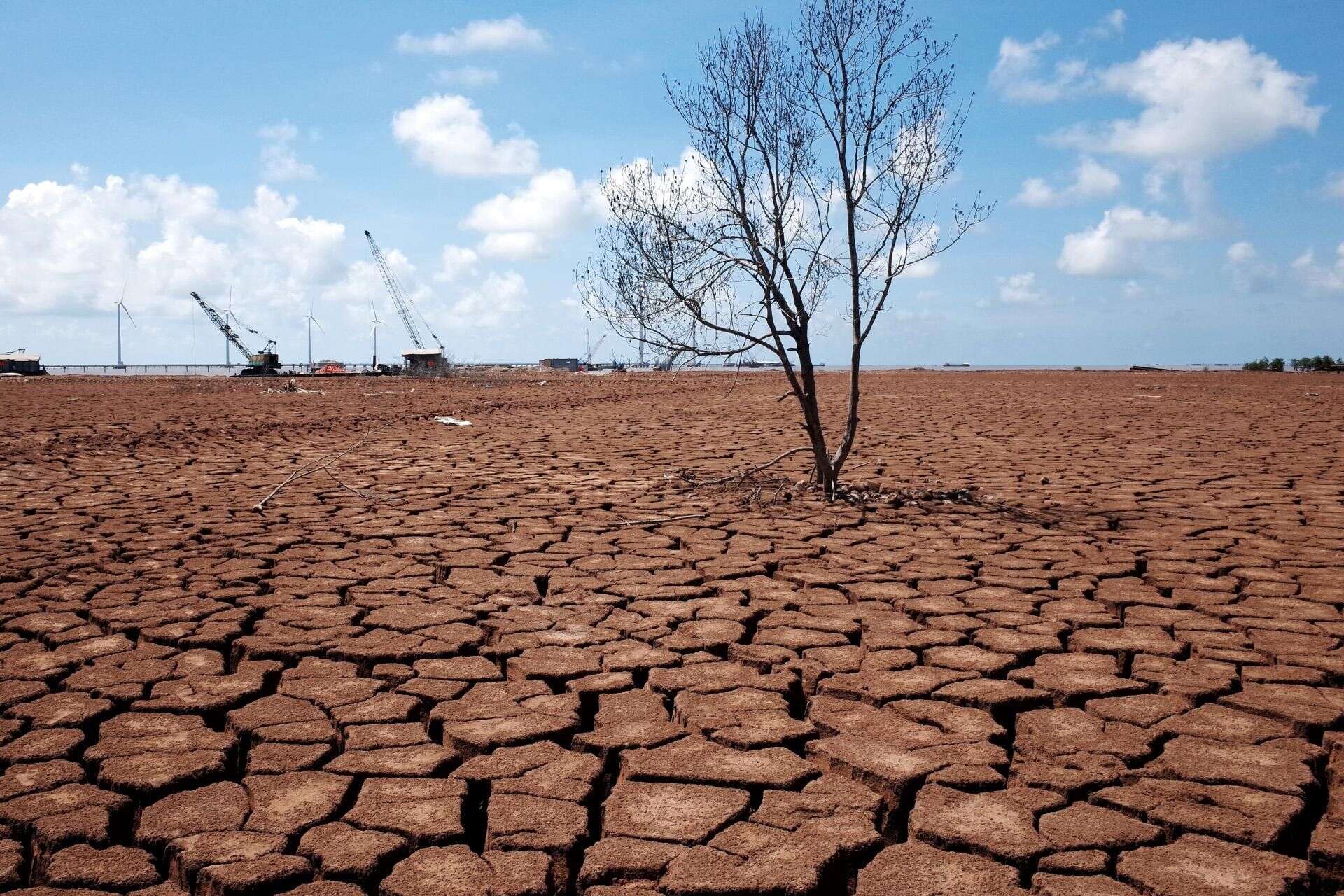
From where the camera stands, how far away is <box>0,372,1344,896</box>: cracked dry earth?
97.6 inches

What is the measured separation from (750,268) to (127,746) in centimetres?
519

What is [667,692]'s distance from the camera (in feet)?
11.8

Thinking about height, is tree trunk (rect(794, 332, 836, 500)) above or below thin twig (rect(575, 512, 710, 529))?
above

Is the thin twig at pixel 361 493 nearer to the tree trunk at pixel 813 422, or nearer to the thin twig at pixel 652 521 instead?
the thin twig at pixel 652 521

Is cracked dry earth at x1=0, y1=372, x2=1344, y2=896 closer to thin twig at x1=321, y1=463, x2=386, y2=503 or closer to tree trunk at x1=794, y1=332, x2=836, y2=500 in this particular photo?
thin twig at x1=321, y1=463, x2=386, y2=503

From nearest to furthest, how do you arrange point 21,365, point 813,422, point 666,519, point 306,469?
point 666,519 < point 813,422 < point 306,469 < point 21,365

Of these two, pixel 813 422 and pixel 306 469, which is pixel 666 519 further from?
pixel 306 469

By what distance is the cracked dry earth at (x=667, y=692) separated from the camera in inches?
97.6

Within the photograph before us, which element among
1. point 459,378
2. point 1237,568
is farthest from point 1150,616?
point 459,378

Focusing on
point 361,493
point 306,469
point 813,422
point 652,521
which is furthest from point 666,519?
point 306,469

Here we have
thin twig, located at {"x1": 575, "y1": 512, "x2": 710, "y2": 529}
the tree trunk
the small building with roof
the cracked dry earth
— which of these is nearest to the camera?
the cracked dry earth

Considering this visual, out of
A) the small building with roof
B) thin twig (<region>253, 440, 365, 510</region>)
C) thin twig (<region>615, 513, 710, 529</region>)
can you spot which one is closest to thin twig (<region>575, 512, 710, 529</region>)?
thin twig (<region>615, 513, 710, 529</region>)

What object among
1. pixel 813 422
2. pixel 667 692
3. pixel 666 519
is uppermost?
pixel 813 422

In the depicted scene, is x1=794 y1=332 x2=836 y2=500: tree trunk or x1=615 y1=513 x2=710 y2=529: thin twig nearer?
x1=615 y1=513 x2=710 y2=529: thin twig
